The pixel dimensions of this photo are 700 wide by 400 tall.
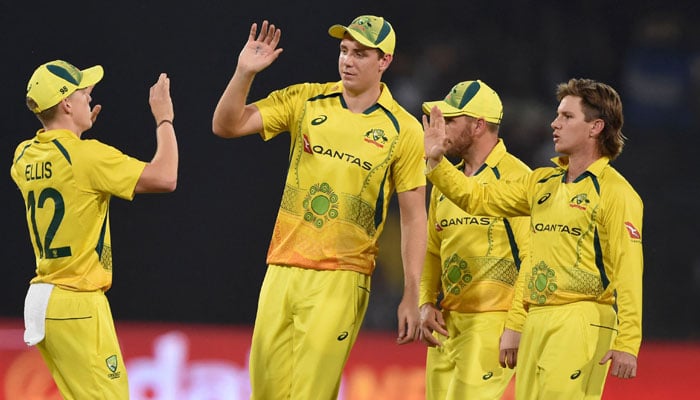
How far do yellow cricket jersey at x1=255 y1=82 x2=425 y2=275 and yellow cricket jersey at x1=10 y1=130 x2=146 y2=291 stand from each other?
663 millimetres

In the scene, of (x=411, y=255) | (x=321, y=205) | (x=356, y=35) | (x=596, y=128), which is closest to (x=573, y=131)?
(x=596, y=128)

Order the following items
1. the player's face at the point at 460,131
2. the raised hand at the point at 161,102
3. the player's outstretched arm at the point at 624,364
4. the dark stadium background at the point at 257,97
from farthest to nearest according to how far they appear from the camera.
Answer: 1. the dark stadium background at the point at 257,97
2. the player's face at the point at 460,131
3. the raised hand at the point at 161,102
4. the player's outstretched arm at the point at 624,364

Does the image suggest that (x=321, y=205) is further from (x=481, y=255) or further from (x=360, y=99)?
(x=481, y=255)

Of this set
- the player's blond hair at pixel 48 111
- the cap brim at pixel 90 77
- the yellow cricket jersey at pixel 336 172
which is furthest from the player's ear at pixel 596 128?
the player's blond hair at pixel 48 111

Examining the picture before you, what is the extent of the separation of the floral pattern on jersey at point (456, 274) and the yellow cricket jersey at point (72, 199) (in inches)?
65.8

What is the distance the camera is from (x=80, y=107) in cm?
506

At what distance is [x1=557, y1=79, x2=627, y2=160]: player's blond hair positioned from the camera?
515 centimetres

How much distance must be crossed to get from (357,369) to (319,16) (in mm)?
2654

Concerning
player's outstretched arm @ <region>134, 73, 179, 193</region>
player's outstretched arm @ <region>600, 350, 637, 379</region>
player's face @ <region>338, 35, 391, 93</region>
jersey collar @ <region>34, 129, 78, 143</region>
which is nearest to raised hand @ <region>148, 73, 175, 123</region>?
player's outstretched arm @ <region>134, 73, 179, 193</region>

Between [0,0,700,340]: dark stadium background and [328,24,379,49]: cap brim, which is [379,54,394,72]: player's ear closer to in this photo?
[328,24,379,49]: cap brim

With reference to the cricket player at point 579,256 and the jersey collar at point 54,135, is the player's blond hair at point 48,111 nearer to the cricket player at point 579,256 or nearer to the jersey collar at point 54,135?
the jersey collar at point 54,135

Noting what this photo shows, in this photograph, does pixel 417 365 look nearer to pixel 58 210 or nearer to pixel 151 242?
pixel 151 242

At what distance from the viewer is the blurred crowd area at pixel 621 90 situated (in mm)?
8797

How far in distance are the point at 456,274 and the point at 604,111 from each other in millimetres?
1141
